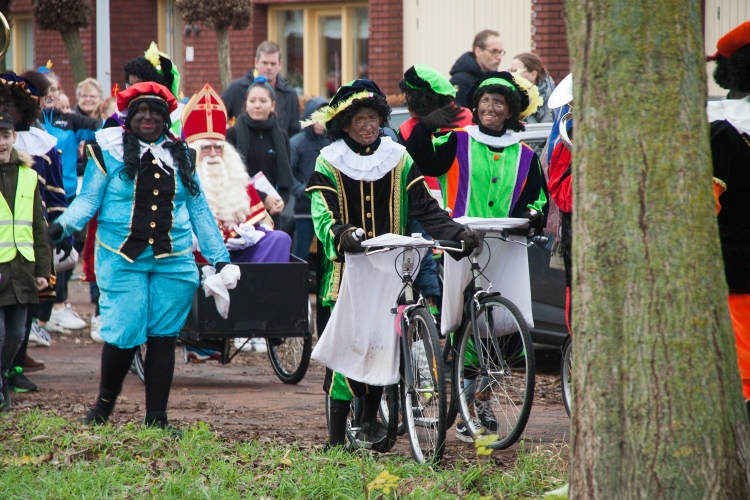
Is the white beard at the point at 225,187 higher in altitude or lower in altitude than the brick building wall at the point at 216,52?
lower

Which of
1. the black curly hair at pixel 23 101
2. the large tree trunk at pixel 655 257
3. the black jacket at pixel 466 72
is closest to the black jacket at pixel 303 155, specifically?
the black jacket at pixel 466 72

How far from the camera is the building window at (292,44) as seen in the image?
59.4 feet

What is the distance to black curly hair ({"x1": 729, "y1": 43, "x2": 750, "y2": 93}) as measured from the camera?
4.22m

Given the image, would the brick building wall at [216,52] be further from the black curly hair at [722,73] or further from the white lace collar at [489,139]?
the black curly hair at [722,73]

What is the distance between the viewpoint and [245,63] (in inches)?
706

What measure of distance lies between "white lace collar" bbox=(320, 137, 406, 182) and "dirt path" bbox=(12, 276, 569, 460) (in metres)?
1.43

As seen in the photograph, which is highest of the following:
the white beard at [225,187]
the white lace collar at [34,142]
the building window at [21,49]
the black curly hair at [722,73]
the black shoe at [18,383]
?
the building window at [21,49]

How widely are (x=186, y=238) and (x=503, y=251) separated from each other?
1.74 metres

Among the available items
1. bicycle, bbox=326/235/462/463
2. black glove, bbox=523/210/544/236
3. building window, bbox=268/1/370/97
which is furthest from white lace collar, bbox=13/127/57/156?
building window, bbox=268/1/370/97

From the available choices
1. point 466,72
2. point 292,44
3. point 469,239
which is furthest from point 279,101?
point 292,44

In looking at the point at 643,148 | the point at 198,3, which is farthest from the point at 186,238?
the point at 198,3

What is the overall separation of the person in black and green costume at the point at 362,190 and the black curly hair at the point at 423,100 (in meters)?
1.28

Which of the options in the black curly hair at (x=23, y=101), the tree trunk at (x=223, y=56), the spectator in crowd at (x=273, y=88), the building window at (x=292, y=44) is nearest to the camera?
the black curly hair at (x=23, y=101)

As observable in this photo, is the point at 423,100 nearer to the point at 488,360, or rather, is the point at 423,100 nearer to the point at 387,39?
the point at 488,360
